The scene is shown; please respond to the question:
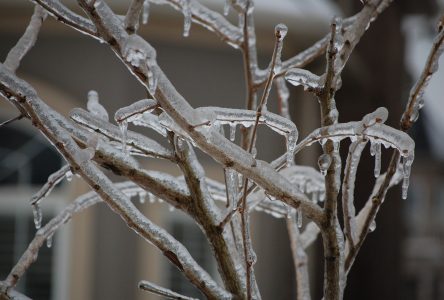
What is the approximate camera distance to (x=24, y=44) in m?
1.14

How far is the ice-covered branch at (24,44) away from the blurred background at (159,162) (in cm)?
353

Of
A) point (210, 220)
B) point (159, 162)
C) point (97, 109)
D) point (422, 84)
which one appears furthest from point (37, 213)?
point (159, 162)

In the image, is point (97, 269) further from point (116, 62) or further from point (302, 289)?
point (302, 289)

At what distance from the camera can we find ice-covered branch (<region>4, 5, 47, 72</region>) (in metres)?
1.07

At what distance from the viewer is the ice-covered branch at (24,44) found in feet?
3.52

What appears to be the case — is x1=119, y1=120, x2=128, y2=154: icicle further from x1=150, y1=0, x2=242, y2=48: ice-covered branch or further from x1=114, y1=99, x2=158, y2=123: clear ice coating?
x1=150, y1=0, x2=242, y2=48: ice-covered branch

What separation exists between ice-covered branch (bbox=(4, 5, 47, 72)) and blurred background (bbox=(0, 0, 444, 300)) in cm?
353

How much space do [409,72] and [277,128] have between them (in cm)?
593

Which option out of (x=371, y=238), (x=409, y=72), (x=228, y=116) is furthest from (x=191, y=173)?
(x=409, y=72)

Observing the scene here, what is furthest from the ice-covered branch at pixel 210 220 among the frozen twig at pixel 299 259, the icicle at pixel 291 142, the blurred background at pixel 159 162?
the blurred background at pixel 159 162

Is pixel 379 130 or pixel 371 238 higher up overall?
pixel 371 238

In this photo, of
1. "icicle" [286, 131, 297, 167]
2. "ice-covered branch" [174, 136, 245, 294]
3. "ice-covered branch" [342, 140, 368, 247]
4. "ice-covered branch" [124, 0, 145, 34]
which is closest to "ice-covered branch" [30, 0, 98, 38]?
"ice-covered branch" [124, 0, 145, 34]

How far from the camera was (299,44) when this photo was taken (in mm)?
5305

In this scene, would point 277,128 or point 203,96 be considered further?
point 203,96
